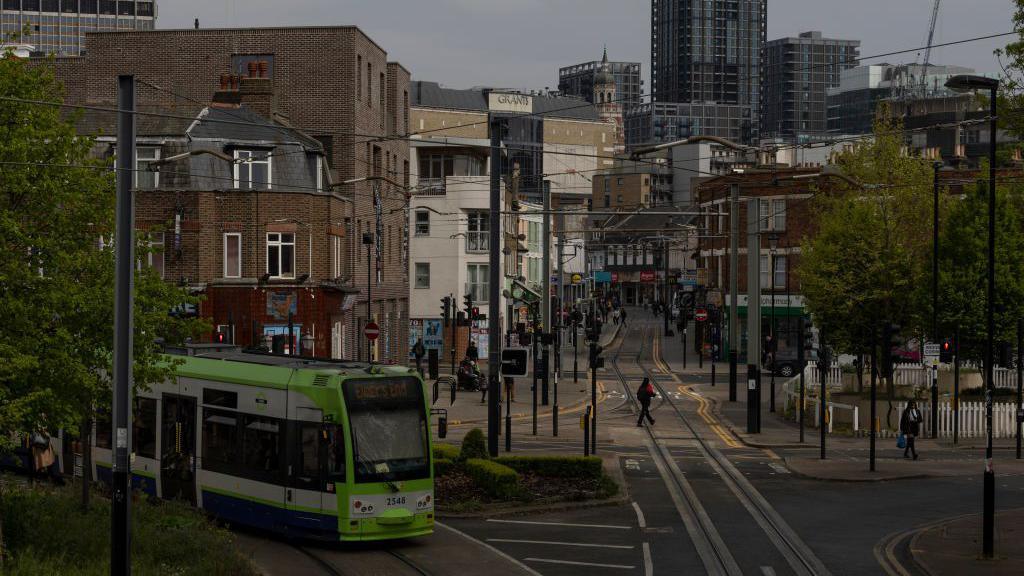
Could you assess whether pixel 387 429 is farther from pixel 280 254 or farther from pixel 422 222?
pixel 422 222

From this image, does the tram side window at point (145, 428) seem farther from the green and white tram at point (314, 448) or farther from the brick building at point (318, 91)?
the brick building at point (318, 91)

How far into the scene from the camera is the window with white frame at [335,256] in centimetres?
5653

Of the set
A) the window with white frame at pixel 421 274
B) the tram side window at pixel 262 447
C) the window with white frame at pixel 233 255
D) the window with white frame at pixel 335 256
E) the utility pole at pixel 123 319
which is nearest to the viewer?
the utility pole at pixel 123 319

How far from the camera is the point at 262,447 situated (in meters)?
23.3

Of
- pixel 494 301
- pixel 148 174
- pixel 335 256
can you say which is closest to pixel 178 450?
pixel 494 301

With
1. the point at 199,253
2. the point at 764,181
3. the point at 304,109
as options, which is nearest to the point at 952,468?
the point at 199,253

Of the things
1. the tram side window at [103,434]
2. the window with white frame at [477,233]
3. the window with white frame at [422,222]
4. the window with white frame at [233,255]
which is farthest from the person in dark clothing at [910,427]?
the window with white frame at [422,222]

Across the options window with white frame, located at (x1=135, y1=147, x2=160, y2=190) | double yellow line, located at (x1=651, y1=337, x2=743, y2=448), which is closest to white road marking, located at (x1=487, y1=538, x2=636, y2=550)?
double yellow line, located at (x1=651, y1=337, x2=743, y2=448)

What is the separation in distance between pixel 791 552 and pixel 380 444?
7.06 meters

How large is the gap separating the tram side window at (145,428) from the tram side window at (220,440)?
1783 mm

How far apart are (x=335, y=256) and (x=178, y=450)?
32.2 metres

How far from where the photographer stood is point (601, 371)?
74875 mm

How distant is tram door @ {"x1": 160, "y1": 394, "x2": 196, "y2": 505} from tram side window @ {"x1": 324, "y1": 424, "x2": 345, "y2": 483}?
412 cm

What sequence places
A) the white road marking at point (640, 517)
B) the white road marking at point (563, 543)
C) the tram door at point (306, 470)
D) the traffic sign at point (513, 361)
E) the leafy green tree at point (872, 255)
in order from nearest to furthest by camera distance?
the tram door at point (306, 470) → the white road marking at point (563, 543) → the white road marking at point (640, 517) → the traffic sign at point (513, 361) → the leafy green tree at point (872, 255)
